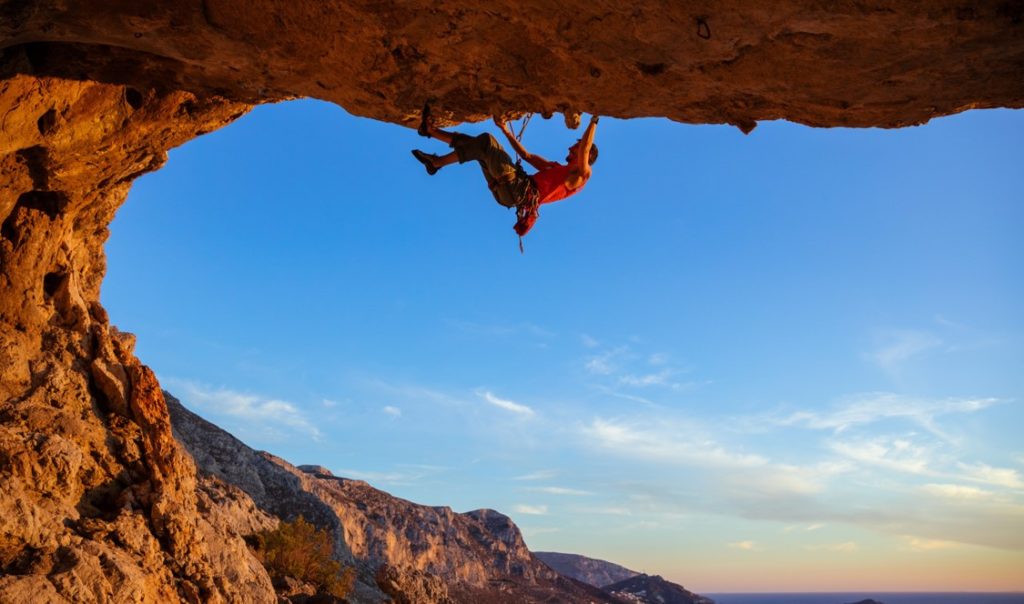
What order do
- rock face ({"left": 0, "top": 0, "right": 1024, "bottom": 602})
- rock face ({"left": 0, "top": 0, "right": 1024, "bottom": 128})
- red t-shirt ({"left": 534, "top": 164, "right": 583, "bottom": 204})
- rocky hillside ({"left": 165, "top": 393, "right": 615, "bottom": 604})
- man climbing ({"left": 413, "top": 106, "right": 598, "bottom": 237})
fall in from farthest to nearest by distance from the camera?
1. rocky hillside ({"left": 165, "top": 393, "right": 615, "bottom": 604})
2. red t-shirt ({"left": 534, "top": 164, "right": 583, "bottom": 204})
3. man climbing ({"left": 413, "top": 106, "right": 598, "bottom": 237})
4. rock face ({"left": 0, "top": 0, "right": 1024, "bottom": 602})
5. rock face ({"left": 0, "top": 0, "right": 1024, "bottom": 128})

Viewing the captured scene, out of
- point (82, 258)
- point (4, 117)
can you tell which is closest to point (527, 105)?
point (4, 117)

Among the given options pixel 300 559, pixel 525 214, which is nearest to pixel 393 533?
pixel 300 559

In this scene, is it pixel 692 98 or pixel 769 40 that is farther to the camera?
pixel 692 98

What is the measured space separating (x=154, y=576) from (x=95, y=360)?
281cm

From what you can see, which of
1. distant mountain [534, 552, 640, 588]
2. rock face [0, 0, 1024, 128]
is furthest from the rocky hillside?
distant mountain [534, 552, 640, 588]

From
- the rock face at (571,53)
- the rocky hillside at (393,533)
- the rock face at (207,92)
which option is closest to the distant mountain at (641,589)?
the rocky hillside at (393,533)

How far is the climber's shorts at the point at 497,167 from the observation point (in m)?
7.27

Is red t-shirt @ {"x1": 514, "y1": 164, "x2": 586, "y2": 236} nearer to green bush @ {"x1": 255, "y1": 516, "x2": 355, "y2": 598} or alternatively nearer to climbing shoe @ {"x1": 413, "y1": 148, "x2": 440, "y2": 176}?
climbing shoe @ {"x1": 413, "y1": 148, "x2": 440, "y2": 176}

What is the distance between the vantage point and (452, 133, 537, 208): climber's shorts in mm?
7266

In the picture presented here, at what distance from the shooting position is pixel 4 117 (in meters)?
6.51

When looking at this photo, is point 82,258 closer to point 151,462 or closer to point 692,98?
point 151,462

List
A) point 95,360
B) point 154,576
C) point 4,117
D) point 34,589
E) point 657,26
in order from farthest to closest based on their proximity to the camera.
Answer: point 95,360 → point 154,576 → point 4,117 → point 34,589 → point 657,26

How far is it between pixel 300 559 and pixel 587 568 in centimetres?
5292

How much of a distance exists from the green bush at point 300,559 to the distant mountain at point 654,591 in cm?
3066
